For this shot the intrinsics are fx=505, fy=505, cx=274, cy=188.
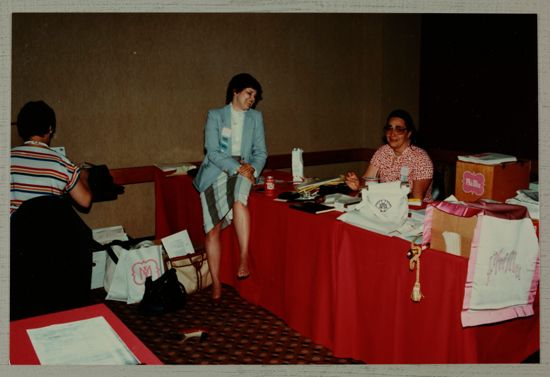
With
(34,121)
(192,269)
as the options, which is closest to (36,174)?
(34,121)

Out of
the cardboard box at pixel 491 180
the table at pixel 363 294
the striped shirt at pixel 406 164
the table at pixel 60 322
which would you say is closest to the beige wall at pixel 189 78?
the table at pixel 363 294

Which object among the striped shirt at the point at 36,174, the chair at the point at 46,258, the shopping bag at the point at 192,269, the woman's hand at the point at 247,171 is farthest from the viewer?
the shopping bag at the point at 192,269

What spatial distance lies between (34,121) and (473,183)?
7.90 feet

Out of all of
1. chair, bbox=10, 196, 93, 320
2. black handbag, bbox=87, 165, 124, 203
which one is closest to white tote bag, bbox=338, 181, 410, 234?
chair, bbox=10, 196, 93, 320

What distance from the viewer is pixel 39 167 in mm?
2484

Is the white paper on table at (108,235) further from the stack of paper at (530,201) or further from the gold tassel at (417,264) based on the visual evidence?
the stack of paper at (530,201)

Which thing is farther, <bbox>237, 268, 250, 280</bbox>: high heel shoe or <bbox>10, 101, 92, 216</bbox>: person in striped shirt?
<bbox>237, 268, 250, 280</bbox>: high heel shoe

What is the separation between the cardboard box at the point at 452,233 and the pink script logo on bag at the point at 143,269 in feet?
6.88

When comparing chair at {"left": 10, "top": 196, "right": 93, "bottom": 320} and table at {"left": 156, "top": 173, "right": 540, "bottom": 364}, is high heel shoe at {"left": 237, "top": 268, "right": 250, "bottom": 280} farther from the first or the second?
chair at {"left": 10, "top": 196, "right": 93, "bottom": 320}

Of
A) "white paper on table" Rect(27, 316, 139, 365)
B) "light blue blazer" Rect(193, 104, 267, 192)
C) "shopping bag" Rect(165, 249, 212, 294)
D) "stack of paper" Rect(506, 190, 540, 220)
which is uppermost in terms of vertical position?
"light blue blazer" Rect(193, 104, 267, 192)

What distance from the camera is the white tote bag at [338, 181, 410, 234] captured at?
7.61 ft

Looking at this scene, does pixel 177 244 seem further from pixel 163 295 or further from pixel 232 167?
pixel 232 167

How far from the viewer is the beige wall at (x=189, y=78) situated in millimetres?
4238

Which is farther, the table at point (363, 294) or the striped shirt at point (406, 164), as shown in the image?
the striped shirt at point (406, 164)
